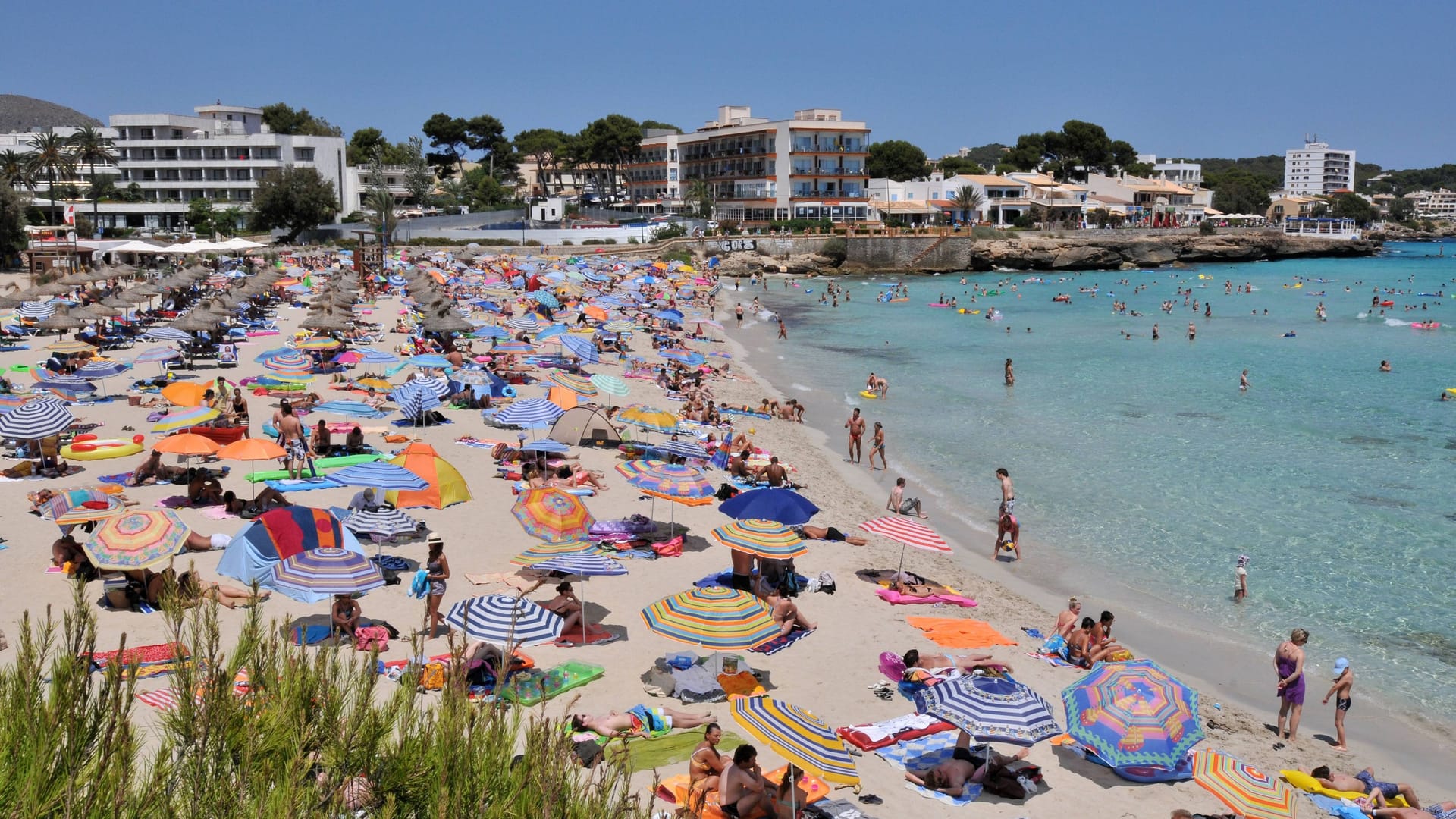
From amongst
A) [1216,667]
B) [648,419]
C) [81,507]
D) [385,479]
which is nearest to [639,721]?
[385,479]

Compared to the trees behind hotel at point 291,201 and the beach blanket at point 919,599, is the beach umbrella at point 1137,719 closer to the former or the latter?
the beach blanket at point 919,599

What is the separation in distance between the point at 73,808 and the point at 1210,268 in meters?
96.0

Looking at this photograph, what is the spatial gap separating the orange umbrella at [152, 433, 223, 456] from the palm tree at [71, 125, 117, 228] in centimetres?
5956

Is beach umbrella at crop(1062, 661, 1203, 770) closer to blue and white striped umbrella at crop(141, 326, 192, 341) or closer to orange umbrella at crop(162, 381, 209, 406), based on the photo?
orange umbrella at crop(162, 381, 209, 406)

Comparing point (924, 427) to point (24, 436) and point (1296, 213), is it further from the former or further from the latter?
point (1296, 213)

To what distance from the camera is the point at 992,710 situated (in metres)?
8.20

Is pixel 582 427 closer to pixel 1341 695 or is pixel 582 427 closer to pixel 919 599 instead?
pixel 919 599

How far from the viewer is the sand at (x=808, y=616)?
839 cm

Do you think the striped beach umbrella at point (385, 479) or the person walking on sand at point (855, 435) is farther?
the person walking on sand at point (855, 435)

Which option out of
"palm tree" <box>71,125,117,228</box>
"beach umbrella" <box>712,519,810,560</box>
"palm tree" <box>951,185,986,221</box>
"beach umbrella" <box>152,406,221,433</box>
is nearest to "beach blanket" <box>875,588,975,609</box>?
"beach umbrella" <box>712,519,810,560</box>

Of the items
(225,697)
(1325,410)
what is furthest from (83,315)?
(1325,410)

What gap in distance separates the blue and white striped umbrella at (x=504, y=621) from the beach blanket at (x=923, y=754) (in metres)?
3.02

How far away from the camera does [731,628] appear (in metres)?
9.09

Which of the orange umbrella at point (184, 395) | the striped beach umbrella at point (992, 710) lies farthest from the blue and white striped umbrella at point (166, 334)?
the striped beach umbrella at point (992, 710)
